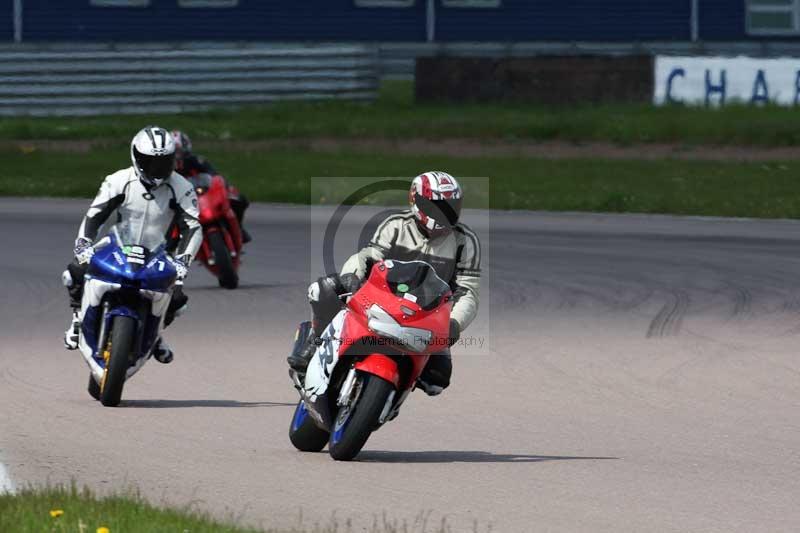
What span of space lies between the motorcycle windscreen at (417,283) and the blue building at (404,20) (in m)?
34.5

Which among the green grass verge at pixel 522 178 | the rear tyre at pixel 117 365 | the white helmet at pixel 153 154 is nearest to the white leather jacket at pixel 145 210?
the white helmet at pixel 153 154

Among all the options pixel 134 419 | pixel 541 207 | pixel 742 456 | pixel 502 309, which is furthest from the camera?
pixel 541 207

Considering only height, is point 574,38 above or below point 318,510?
above

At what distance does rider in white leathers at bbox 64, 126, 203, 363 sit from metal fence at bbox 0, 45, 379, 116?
839 inches

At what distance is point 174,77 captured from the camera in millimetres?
33688

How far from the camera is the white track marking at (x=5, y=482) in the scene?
25.6 ft

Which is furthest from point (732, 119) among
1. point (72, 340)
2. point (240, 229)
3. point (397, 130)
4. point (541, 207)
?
point (72, 340)

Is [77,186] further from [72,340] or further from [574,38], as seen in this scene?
[574,38]

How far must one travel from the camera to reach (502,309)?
15484 millimetres

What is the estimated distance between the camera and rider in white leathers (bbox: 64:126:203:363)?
11211mm

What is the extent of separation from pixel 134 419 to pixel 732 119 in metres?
23.6

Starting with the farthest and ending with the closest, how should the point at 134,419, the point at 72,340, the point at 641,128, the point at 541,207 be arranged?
the point at 641,128, the point at 541,207, the point at 72,340, the point at 134,419

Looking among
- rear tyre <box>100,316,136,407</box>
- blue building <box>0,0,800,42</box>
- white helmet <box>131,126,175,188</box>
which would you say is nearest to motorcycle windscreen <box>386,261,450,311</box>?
rear tyre <box>100,316,136,407</box>

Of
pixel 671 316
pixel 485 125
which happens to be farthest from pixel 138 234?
pixel 485 125
